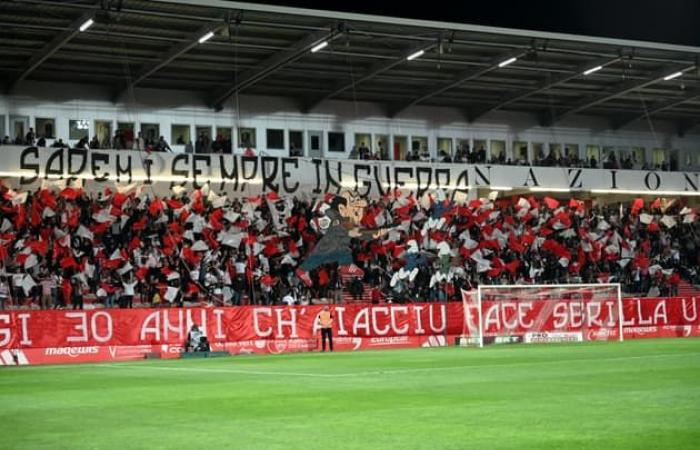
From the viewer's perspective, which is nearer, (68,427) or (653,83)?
(68,427)

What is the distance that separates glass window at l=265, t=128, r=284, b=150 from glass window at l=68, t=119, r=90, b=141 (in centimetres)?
863

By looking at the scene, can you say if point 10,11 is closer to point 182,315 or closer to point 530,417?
point 182,315

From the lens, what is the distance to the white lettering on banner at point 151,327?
35.0m

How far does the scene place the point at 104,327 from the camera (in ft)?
113

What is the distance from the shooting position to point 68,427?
42.7 feet

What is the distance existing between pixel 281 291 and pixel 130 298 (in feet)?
19.7

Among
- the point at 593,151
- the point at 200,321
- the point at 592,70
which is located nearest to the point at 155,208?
the point at 200,321

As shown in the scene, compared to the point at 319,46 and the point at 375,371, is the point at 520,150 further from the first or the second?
the point at 375,371

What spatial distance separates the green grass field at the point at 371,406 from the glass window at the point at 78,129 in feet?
82.6

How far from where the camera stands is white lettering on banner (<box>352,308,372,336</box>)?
126ft

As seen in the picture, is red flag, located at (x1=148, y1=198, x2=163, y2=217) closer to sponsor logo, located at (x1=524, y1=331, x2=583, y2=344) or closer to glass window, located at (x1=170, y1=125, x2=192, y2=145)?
glass window, located at (x1=170, y1=125, x2=192, y2=145)

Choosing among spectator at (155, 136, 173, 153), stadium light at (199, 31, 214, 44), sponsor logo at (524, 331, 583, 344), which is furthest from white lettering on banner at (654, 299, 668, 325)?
spectator at (155, 136, 173, 153)

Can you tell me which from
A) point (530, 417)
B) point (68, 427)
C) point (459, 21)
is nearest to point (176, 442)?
point (68, 427)

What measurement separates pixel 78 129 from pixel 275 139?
947cm
